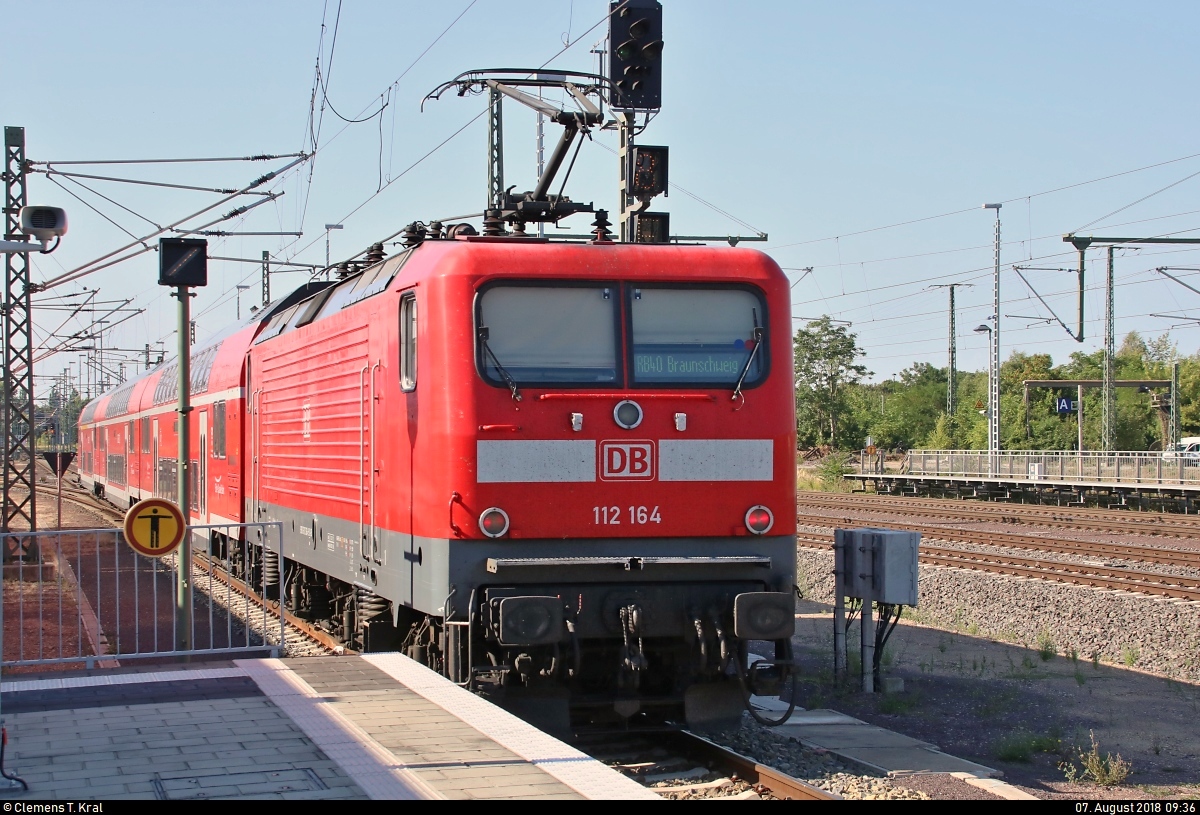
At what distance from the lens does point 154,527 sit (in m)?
8.83

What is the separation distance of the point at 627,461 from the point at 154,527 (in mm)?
3307

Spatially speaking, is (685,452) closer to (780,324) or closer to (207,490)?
(780,324)

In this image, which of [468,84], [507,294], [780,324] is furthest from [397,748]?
[468,84]

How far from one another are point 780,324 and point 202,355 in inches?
529

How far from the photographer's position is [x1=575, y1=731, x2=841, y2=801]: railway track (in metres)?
7.30

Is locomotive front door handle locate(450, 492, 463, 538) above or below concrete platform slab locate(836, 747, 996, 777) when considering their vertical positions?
above

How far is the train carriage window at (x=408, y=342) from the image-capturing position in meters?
8.66

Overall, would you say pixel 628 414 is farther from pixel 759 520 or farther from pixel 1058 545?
pixel 1058 545

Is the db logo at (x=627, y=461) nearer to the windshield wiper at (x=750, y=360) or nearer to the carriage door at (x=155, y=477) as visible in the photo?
the windshield wiper at (x=750, y=360)

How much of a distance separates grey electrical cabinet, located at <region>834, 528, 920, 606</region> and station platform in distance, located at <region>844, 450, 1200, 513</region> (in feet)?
73.1

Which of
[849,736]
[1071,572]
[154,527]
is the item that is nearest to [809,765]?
[849,736]

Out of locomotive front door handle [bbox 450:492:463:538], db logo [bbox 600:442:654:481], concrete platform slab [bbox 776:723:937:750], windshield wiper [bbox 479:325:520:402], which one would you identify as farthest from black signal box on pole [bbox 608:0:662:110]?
concrete platform slab [bbox 776:723:937:750]

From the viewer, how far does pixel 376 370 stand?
9.43 metres

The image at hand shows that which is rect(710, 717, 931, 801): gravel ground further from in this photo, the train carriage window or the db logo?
the train carriage window
